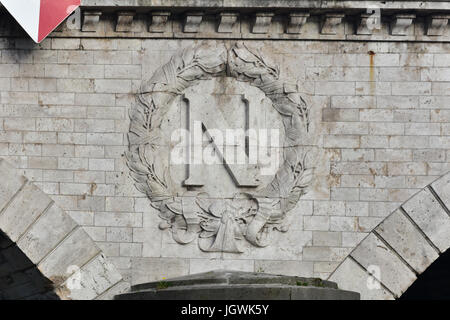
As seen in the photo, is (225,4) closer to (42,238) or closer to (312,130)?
(312,130)

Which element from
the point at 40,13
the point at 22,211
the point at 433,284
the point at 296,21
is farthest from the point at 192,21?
the point at 433,284

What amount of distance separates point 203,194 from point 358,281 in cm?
197

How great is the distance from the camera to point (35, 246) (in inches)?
549

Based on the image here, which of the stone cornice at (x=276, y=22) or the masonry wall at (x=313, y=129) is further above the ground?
the stone cornice at (x=276, y=22)

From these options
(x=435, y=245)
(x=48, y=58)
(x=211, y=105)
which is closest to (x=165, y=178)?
(x=211, y=105)

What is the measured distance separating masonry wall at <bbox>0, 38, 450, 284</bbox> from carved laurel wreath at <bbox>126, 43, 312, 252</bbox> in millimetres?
125

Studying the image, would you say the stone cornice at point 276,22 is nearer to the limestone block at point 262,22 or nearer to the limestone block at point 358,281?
the limestone block at point 262,22

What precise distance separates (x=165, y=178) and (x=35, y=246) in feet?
5.34

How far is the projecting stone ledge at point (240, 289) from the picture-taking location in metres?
10.8

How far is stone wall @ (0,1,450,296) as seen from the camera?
13984 millimetres

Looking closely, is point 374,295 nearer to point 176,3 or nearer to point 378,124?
point 378,124

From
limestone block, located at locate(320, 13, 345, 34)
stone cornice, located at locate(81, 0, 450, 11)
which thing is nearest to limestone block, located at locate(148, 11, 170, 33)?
stone cornice, located at locate(81, 0, 450, 11)

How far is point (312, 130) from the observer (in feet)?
46.4

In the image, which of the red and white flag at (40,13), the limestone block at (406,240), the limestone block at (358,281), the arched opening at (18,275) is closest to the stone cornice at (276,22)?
the red and white flag at (40,13)
